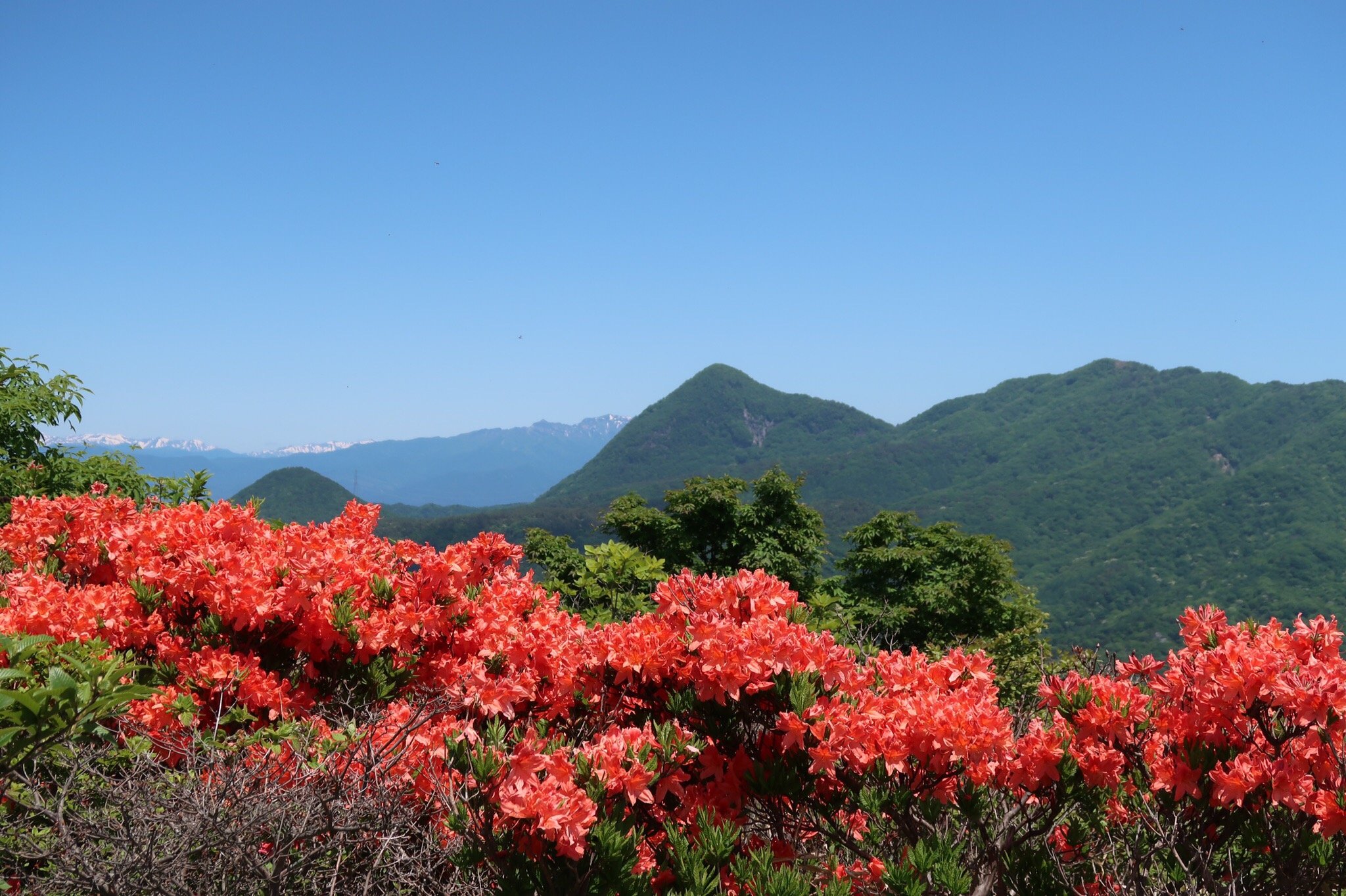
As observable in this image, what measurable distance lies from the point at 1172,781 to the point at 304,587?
10.4 feet

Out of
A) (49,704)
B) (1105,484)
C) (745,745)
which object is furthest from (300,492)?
(49,704)

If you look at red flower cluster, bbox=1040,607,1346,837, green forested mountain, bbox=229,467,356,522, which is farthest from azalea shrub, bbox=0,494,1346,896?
green forested mountain, bbox=229,467,356,522

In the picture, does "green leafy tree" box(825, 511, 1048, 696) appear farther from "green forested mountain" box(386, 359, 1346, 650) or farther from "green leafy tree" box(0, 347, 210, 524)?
"green forested mountain" box(386, 359, 1346, 650)

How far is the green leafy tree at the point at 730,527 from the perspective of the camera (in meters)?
18.1

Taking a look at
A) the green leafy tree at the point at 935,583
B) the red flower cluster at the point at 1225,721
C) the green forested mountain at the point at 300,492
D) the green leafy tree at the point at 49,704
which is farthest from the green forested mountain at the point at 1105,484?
the green leafy tree at the point at 49,704

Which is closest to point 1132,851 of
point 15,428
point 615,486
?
point 15,428

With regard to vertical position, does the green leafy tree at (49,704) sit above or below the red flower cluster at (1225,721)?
above

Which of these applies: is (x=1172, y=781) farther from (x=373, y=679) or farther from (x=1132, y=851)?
(x=373, y=679)

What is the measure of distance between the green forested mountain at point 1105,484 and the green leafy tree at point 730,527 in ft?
97.1

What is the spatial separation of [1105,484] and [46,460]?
424ft

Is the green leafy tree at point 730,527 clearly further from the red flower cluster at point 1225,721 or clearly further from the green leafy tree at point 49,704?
the green leafy tree at point 49,704

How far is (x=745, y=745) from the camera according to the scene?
2.73 m

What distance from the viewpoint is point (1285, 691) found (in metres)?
2.42

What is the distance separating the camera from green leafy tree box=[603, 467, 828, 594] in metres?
18.1
